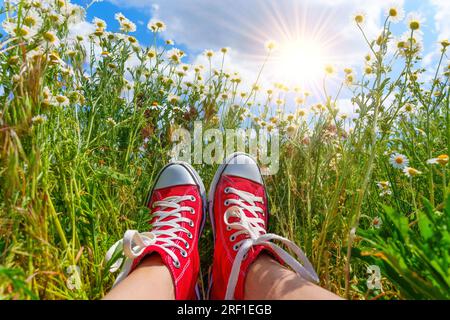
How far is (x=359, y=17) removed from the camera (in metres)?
A: 1.61

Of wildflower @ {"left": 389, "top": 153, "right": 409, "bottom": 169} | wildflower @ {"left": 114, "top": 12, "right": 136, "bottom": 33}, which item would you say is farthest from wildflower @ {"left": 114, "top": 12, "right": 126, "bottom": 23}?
wildflower @ {"left": 389, "top": 153, "right": 409, "bottom": 169}

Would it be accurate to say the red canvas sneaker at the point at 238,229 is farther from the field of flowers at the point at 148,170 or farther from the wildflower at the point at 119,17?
the wildflower at the point at 119,17

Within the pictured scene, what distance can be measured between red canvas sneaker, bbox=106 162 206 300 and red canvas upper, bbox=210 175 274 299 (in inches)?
3.7

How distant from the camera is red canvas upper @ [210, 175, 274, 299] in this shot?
148 centimetres

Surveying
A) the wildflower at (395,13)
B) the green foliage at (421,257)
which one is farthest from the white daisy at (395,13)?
the green foliage at (421,257)

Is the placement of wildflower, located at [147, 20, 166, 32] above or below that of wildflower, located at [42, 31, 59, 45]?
above

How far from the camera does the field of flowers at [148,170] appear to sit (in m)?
0.97

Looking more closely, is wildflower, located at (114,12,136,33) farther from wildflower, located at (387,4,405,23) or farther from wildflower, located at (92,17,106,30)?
wildflower, located at (387,4,405,23)

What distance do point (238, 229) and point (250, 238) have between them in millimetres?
123

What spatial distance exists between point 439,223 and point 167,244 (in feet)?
3.48

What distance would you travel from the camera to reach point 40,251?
1062 mm

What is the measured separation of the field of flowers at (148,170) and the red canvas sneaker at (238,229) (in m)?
0.12
